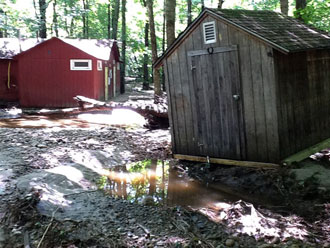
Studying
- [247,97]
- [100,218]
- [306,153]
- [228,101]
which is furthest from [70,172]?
[306,153]

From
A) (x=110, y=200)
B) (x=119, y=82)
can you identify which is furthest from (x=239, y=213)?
(x=119, y=82)

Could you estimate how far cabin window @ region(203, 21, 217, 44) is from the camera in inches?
300

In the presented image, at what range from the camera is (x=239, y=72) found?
24.2 feet

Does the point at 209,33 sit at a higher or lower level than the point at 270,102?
higher

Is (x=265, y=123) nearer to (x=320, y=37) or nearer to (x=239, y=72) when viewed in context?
(x=239, y=72)

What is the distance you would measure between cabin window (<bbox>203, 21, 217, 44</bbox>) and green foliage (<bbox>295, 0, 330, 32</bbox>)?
5.12m

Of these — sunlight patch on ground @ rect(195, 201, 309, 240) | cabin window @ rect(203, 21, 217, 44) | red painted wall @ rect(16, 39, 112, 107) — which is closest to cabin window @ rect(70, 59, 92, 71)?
red painted wall @ rect(16, 39, 112, 107)

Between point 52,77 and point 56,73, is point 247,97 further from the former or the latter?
point 52,77

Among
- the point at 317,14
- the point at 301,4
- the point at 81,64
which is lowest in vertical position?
the point at 81,64

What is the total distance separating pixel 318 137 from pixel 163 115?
206 inches

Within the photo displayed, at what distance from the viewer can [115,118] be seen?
16844mm

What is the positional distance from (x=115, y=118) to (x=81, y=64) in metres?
4.83

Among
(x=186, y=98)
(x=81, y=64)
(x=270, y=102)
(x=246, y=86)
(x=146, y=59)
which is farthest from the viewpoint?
(x=146, y=59)

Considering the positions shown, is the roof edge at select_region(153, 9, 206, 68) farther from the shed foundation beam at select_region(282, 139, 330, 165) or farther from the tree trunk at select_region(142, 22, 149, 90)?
the tree trunk at select_region(142, 22, 149, 90)
